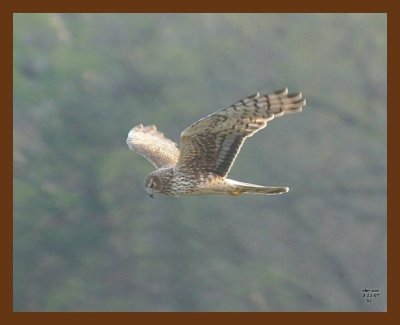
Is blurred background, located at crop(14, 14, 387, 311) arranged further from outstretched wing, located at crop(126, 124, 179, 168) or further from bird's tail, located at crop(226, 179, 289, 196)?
bird's tail, located at crop(226, 179, 289, 196)

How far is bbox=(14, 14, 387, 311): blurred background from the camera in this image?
960 inches

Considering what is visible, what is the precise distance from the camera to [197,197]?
80.8 ft

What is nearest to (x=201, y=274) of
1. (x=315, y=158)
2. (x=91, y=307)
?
(x=91, y=307)

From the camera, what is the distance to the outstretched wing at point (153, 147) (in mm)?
11289

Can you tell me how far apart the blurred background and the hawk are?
44.5 feet

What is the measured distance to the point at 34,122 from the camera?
26.5 m

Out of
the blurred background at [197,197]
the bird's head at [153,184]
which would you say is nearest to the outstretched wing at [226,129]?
the bird's head at [153,184]

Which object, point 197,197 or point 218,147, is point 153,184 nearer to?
point 218,147

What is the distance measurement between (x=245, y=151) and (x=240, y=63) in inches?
127

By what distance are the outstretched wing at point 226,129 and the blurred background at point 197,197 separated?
13.7 metres

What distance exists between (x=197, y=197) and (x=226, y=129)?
585 inches

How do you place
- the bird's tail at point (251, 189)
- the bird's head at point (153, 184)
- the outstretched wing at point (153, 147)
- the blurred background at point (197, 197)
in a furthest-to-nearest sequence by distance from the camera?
the blurred background at point (197, 197)
the outstretched wing at point (153, 147)
the bird's head at point (153, 184)
the bird's tail at point (251, 189)

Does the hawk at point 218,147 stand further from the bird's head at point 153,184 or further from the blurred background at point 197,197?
the blurred background at point 197,197

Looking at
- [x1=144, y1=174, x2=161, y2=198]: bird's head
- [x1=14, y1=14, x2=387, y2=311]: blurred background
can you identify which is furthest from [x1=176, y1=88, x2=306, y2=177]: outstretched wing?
[x1=14, y1=14, x2=387, y2=311]: blurred background
